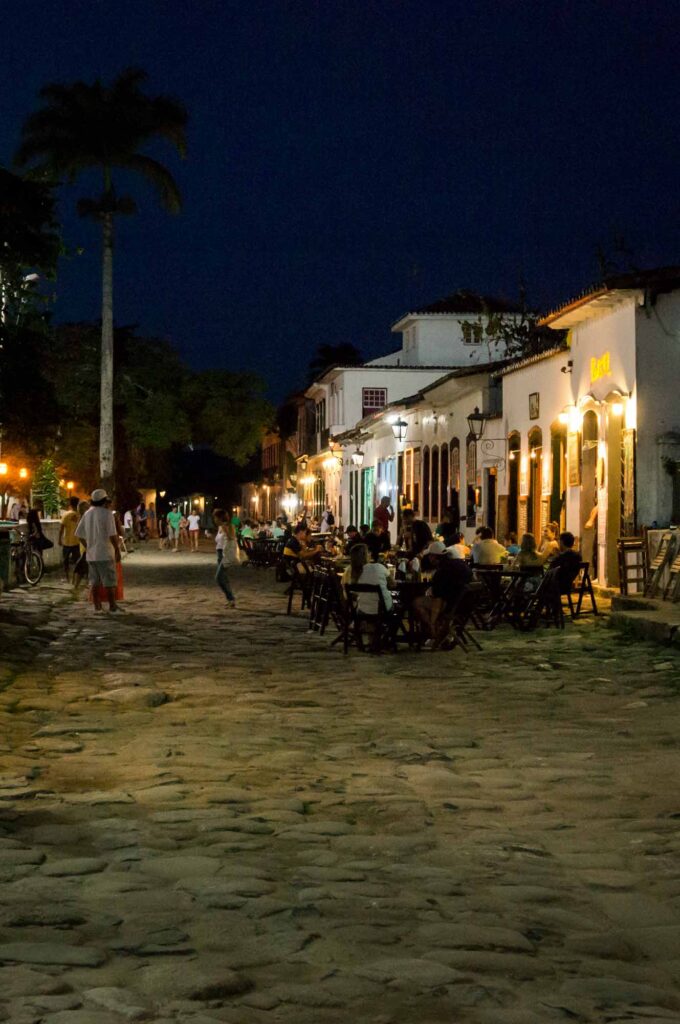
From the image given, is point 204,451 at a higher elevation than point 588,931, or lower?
higher

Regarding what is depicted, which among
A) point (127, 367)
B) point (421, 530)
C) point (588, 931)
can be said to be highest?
point (127, 367)

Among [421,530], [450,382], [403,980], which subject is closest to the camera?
[403,980]

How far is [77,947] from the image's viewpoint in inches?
177

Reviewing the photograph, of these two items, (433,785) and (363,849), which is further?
(433,785)

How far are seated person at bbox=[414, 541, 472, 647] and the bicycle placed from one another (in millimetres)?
12013

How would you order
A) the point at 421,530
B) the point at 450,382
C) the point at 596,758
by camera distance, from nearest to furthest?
1. the point at 596,758
2. the point at 421,530
3. the point at 450,382

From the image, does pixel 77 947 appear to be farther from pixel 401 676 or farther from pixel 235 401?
pixel 235 401

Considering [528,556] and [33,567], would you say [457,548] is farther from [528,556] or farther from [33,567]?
[33,567]

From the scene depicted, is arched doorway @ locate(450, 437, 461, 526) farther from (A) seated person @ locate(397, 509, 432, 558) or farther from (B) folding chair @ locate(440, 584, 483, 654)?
(B) folding chair @ locate(440, 584, 483, 654)

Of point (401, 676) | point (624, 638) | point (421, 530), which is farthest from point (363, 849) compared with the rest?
point (421, 530)

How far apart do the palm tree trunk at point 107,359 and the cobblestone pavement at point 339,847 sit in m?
25.2

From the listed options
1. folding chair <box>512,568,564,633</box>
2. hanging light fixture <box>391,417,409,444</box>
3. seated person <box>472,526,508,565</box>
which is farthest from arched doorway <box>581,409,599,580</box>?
hanging light fixture <box>391,417,409,444</box>

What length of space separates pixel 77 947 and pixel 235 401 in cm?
5627

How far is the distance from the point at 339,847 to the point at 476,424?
24.9 m
